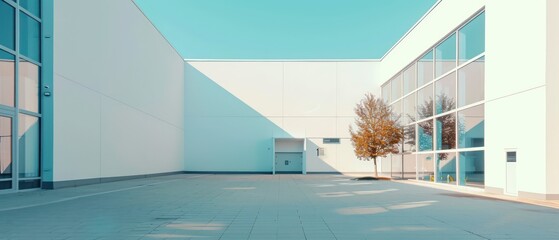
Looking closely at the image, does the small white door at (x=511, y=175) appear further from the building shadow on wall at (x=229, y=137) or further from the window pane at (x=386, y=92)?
the building shadow on wall at (x=229, y=137)

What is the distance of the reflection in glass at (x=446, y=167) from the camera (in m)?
18.8

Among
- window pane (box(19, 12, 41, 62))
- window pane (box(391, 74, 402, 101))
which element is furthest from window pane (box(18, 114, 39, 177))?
window pane (box(391, 74, 402, 101))


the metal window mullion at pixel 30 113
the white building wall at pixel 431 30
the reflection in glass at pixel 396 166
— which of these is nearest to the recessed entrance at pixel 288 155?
the reflection in glass at pixel 396 166

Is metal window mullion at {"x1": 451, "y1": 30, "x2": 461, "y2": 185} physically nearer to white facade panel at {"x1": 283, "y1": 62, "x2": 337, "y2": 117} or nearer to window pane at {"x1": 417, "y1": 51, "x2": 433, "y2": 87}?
window pane at {"x1": 417, "y1": 51, "x2": 433, "y2": 87}

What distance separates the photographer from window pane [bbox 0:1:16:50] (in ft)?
44.3

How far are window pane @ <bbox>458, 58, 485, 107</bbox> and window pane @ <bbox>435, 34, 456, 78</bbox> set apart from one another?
1.14 metres

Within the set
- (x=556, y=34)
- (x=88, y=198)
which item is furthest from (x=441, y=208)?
(x=88, y=198)

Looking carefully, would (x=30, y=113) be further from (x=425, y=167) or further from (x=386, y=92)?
(x=386, y=92)

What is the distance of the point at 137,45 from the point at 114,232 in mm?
19173

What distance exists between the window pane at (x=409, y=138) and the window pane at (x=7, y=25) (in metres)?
21.0

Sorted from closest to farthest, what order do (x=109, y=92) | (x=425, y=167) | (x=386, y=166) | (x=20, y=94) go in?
1. (x=20, y=94)
2. (x=109, y=92)
3. (x=425, y=167)
4. (x=386, y=166)

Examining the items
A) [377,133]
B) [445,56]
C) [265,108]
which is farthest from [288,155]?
[445,56]

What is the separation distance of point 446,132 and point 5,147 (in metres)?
18.7

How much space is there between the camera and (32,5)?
15203mm
